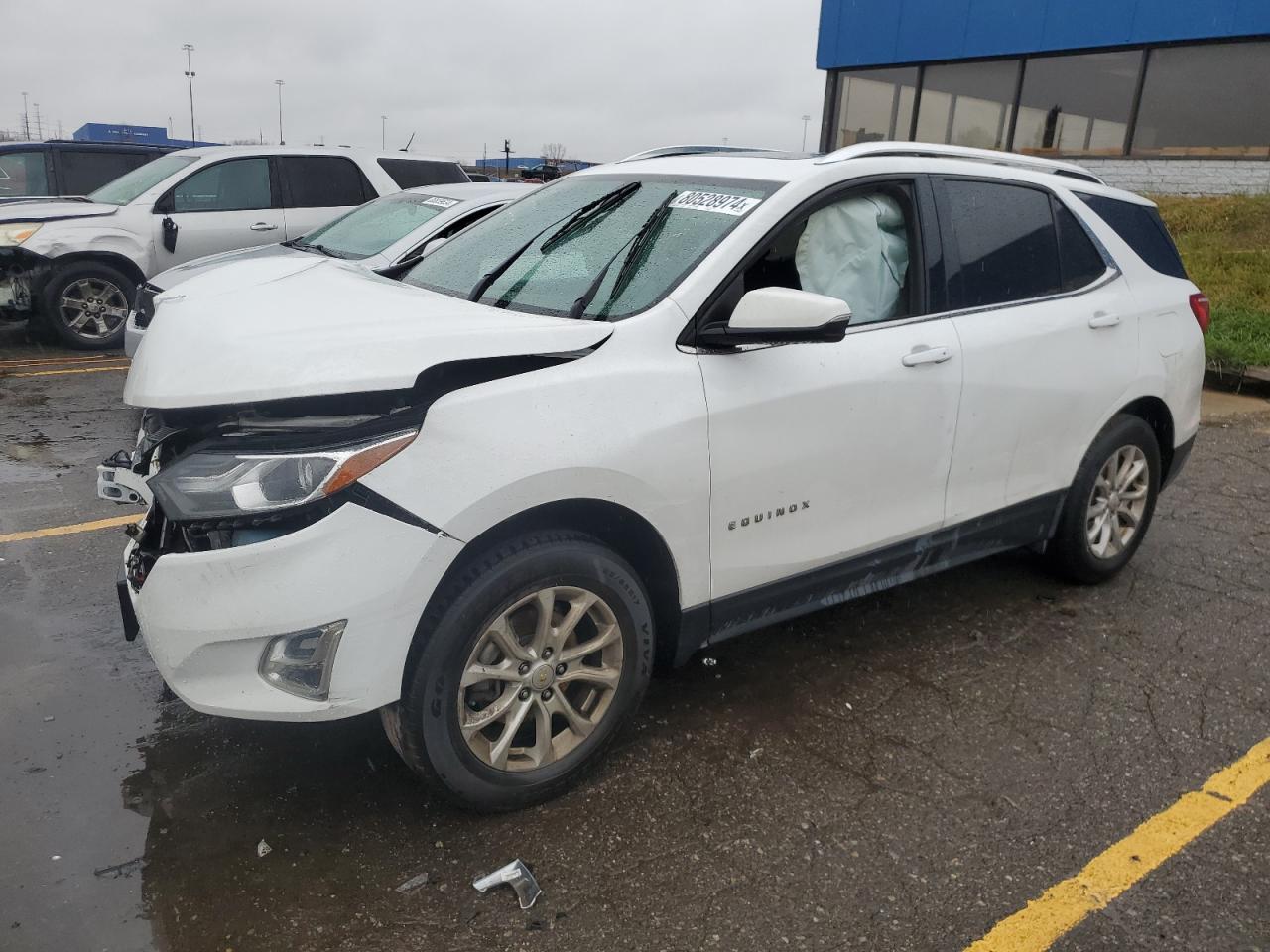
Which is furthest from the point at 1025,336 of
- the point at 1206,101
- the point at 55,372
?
the point at 1206,101

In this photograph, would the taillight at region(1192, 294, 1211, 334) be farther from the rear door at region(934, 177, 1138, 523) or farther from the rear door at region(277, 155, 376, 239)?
the rear door at region(277, 155, 376, 239)

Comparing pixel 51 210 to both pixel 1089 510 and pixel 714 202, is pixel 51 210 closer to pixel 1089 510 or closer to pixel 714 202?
pixel 714 202

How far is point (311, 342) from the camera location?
2.52 m

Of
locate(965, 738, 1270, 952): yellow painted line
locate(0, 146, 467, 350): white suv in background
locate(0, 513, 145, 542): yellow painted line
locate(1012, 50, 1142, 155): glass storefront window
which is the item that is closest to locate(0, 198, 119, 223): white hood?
locate(0, 146, 467, 350): white suv in background

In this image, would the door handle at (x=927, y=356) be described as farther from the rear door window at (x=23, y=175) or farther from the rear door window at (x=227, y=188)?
the rear door window at (x=23, y=175)

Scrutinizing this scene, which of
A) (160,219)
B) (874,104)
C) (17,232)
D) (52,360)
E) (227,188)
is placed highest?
(874,104)

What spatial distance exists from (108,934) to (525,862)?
996 mm

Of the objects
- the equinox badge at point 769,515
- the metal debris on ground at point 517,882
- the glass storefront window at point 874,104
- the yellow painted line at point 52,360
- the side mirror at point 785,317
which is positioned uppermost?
the glass storefront window at point 874,104

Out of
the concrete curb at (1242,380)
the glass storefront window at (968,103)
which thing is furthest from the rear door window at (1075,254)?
the glass storefront window at (968,103)

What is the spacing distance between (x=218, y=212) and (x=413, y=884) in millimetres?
8612

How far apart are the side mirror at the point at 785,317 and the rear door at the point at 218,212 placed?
319 inches

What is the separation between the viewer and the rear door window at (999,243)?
11.7ft

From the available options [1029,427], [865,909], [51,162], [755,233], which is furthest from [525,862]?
[51,162]

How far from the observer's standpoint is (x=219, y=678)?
7.91ft
